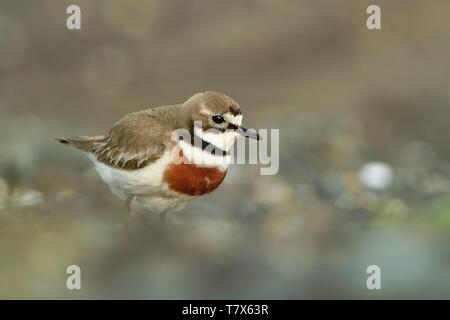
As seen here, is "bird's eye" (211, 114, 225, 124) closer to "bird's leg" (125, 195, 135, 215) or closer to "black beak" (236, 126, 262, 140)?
"black beak" (236, 126, 262, 140)

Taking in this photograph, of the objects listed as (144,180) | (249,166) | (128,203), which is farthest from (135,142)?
→ (249,166)

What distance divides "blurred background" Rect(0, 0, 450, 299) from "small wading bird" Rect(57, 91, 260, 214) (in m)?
0.40

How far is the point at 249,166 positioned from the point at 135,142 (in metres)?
2.66

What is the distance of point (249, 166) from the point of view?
353 inches

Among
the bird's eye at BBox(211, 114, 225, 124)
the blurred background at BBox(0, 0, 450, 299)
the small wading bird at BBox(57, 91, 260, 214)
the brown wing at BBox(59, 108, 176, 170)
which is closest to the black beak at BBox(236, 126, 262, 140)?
the small wading bird at BBox(57, 91, 260, 214)

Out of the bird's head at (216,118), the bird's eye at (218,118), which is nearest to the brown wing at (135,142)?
the bird's head at (216,118)

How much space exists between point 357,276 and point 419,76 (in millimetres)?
5406

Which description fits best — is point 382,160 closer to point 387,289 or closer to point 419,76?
point 419,76

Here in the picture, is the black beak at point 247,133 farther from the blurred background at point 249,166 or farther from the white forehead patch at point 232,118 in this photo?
the blurred background at point 249,166

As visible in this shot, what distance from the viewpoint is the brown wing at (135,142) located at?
6352 mm

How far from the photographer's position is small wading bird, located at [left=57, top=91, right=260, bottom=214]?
20.5 feet

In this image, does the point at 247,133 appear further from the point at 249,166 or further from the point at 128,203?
the point at 249,166

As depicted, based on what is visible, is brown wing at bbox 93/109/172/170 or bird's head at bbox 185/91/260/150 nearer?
bird's head at bbox 185/91/260/150

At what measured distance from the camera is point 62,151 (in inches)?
356
